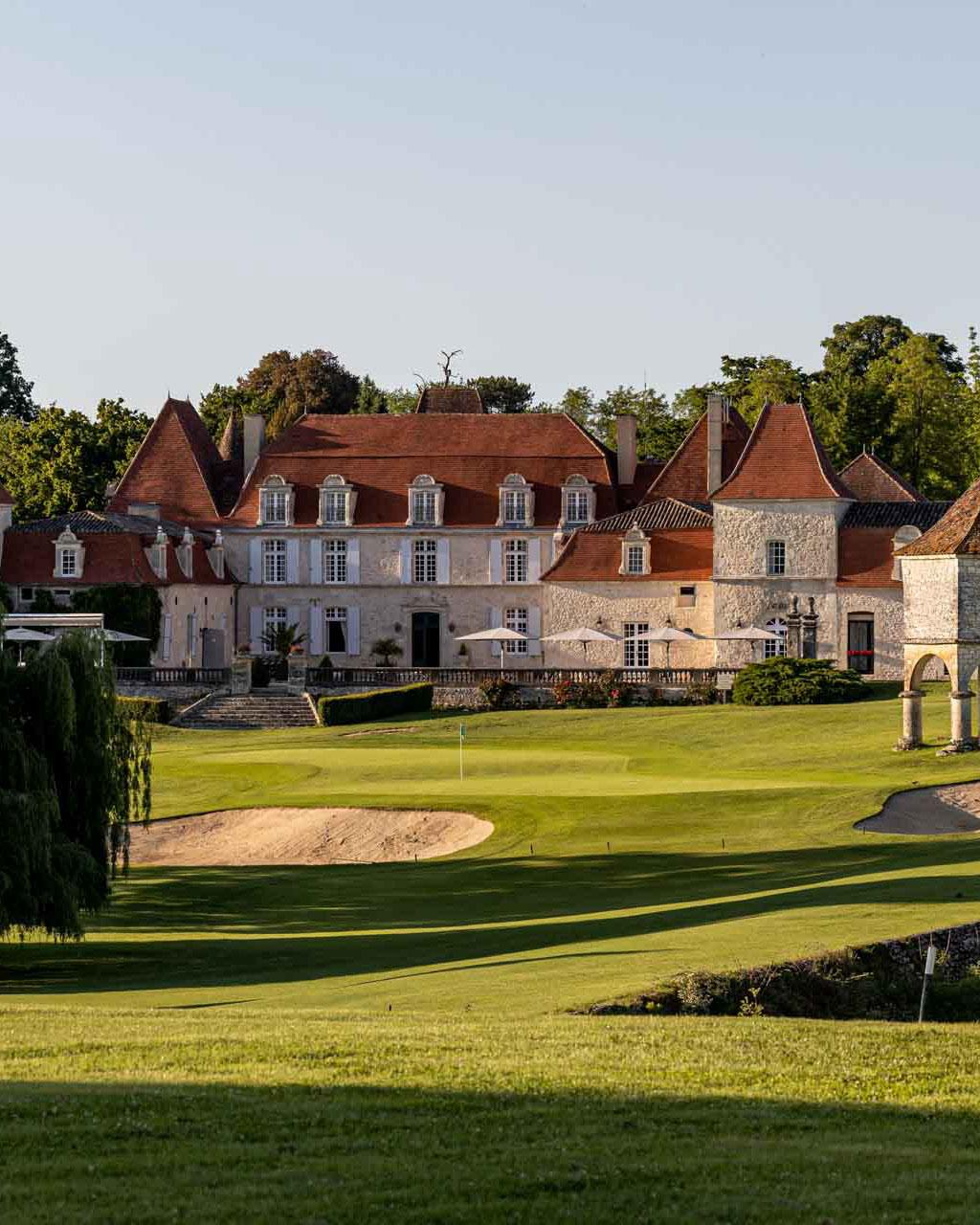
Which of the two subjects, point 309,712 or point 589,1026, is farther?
point 309,712

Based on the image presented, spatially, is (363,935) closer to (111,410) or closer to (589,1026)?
(589,1026)

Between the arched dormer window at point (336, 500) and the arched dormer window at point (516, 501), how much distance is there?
5.40m

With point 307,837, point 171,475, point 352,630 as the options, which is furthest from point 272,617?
point 307,837

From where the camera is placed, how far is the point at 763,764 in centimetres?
4753

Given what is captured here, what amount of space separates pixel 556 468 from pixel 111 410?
24965mm

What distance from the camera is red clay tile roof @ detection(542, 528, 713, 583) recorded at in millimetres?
67000

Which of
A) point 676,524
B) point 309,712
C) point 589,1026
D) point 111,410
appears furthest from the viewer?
point 111,410

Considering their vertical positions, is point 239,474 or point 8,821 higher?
point 239,474

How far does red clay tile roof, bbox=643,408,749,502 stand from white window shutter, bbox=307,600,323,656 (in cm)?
1225

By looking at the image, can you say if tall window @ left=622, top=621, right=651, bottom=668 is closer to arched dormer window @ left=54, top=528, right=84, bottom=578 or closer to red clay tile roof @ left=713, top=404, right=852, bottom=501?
red clay tile roof @ left=713, top=404, right=852, bottom=501

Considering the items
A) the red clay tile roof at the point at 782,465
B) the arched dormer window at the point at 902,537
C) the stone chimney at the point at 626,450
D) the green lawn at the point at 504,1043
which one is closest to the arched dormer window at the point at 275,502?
the stone chimney at the point at 626,450

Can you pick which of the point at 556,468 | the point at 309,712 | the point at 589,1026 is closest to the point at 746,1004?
the point at 589,1026

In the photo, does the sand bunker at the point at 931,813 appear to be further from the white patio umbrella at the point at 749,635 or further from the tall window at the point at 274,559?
the tall window at the point at 274,559

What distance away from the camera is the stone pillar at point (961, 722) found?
148 feet
